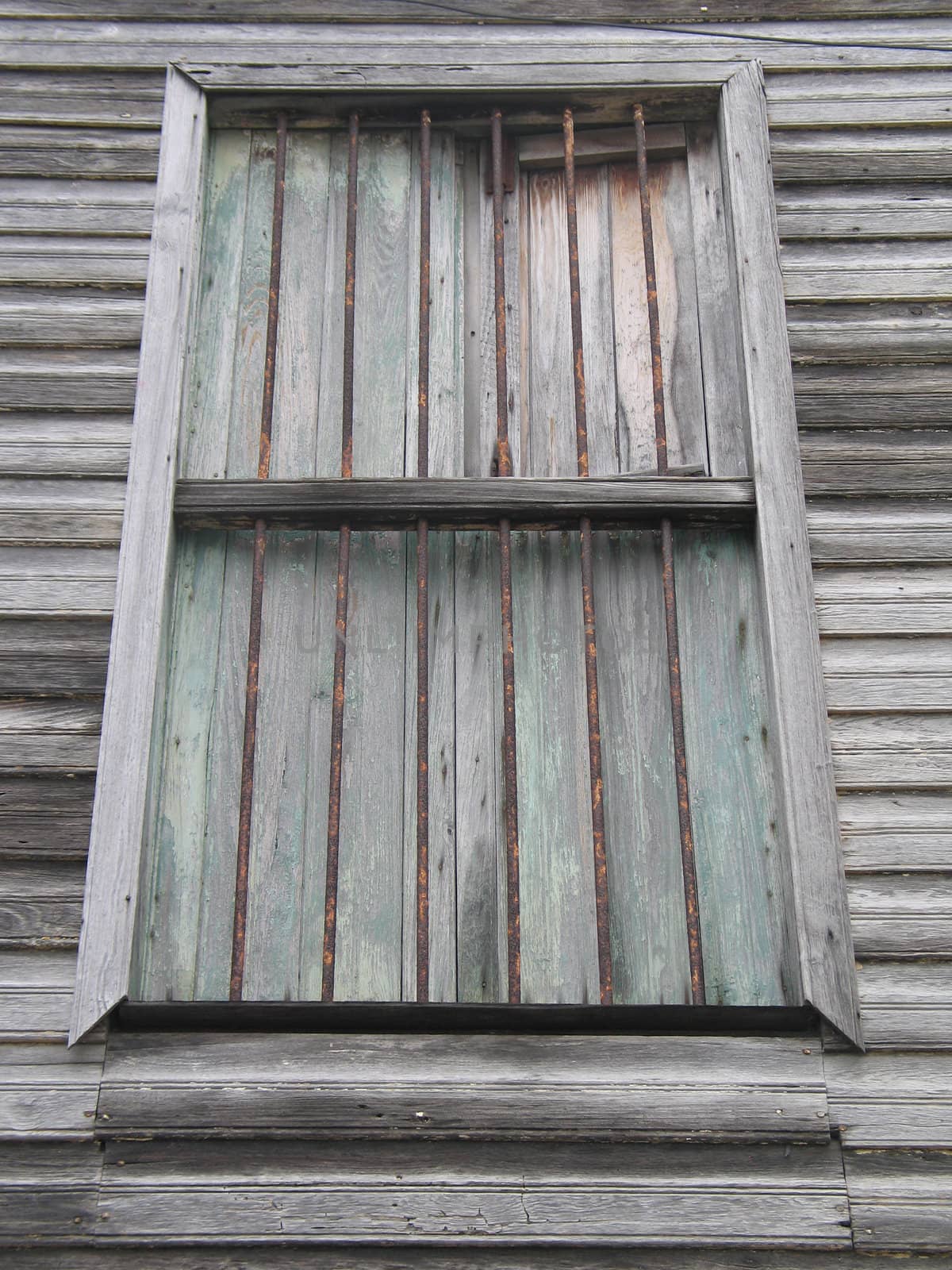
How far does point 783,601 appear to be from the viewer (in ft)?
9.37

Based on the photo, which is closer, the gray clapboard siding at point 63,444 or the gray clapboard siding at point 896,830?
the gray clapboard siding at point 896,830

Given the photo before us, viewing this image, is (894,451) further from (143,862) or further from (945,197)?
(143,862)

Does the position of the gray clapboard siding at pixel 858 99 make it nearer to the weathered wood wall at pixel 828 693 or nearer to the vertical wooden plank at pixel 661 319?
the weathered wood wall at pixel 828 693

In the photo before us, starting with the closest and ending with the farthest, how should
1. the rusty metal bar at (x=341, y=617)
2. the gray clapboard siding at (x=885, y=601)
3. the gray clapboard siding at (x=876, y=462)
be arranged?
the rusty metal bar at (x=341, y=617) < the gray clapboard siding at (x=885, y=601) < the gray clapboard siding at (x=876, y=462)

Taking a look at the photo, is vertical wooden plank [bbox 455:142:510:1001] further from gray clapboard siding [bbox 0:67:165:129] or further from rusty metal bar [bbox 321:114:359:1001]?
gray clapboard siding [bbox 0:67:165:129]

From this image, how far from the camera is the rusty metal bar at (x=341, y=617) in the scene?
259 centimetres

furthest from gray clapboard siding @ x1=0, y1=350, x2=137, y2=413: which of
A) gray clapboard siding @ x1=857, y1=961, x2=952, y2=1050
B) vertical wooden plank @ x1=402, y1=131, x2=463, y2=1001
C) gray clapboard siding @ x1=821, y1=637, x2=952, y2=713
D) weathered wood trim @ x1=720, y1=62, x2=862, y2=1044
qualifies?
gray clapboard siding @ x1=857, y1=961, x2=952, y2=1050

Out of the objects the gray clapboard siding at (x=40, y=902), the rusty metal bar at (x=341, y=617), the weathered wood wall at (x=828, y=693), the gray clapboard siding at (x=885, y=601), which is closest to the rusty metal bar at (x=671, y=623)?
the weathered wood wall at (x=828, y=693)

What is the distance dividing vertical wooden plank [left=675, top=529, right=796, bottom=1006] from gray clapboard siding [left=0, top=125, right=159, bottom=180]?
1.83 m

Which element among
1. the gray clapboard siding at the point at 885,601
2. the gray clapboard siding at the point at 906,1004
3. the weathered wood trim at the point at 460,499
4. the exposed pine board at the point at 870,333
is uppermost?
the exposed pine board at the point at 870,333

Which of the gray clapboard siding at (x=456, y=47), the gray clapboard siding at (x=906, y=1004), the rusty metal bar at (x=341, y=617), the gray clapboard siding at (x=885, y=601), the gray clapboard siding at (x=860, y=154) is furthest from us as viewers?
the gray clapboard siding at (x=456, y=47)

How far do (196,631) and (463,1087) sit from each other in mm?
1259

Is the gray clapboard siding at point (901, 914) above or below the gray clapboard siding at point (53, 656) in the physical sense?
below

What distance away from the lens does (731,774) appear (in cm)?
284
